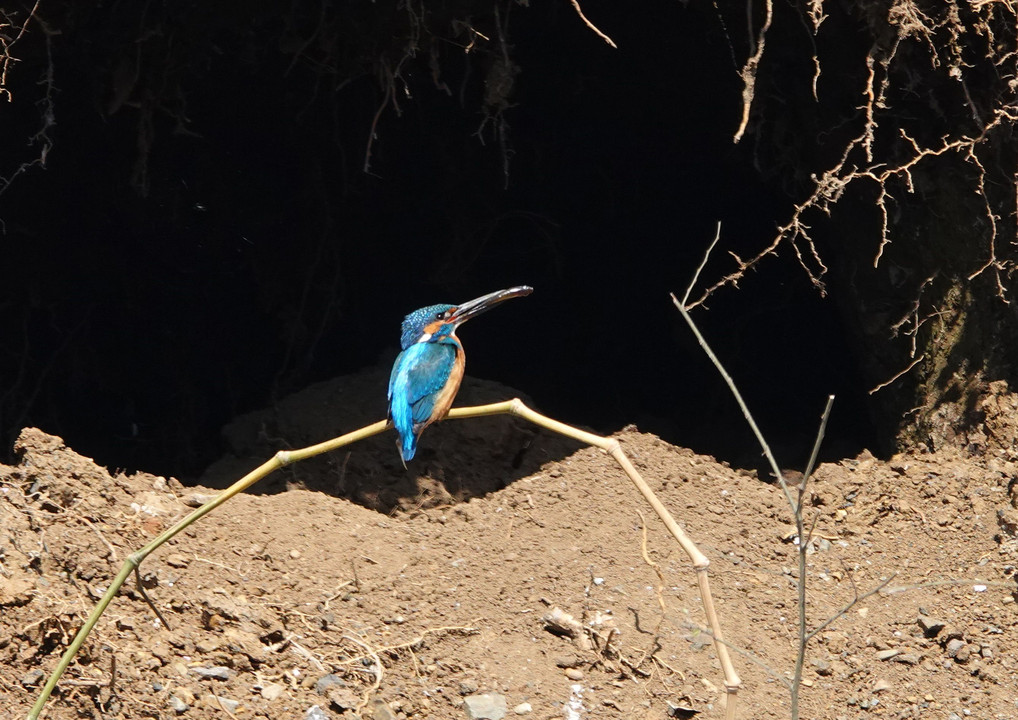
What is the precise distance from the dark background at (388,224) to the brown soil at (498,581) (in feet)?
1.46

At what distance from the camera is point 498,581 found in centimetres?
355

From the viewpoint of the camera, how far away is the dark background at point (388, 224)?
414 cm

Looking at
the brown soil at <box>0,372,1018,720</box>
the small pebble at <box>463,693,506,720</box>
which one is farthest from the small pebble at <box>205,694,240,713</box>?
the small pebble at <box>463,693,506,720</box>

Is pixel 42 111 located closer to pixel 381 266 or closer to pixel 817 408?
pixel 381 266

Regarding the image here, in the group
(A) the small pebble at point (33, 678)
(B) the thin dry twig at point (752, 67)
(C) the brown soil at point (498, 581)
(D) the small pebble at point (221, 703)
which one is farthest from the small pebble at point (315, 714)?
(B) the thin dry twig at point (752, 67)

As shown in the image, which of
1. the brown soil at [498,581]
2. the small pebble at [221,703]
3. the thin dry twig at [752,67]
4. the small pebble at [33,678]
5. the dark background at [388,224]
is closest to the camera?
the small pebble at [33,678]

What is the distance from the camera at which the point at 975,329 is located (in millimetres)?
4062

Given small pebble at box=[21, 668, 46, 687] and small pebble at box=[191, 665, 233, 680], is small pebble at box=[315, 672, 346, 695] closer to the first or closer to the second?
small pebble at box=[191, 665, 233, 680]

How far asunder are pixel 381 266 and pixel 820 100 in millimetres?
2386

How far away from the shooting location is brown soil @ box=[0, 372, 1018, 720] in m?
2.99

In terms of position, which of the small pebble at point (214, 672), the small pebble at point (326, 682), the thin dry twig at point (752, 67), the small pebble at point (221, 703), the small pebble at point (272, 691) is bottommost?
the small pebble at point (326, 682)

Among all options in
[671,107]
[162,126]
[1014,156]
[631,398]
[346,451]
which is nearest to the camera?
[1014,156]

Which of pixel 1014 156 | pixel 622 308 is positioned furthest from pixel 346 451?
pixel 1014 156

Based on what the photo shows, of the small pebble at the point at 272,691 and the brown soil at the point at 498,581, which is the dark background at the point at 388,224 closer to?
the brown soil at the point at 498,581
